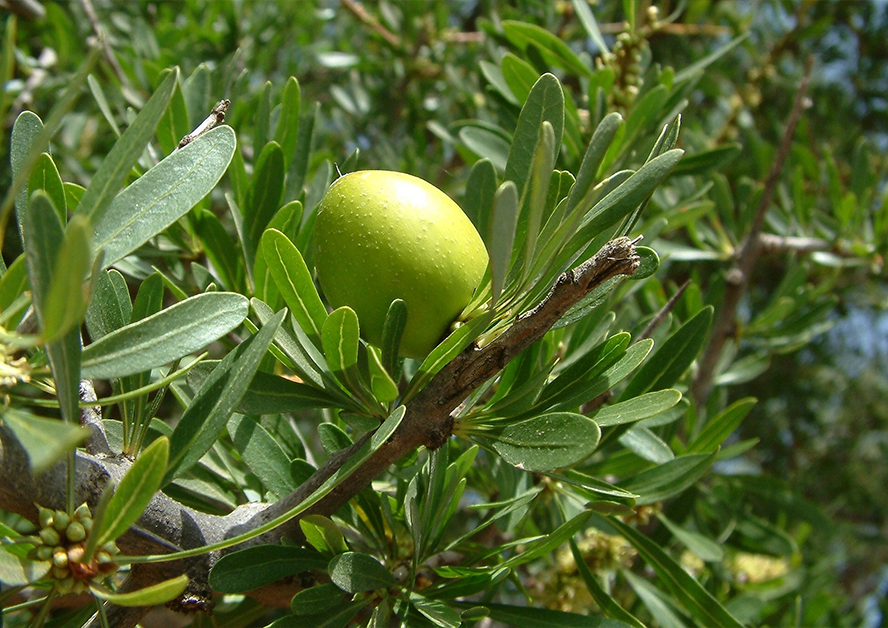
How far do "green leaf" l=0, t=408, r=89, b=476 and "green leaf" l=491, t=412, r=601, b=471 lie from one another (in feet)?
1.12

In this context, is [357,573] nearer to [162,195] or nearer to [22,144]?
[162,195]

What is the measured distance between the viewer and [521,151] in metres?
0.69

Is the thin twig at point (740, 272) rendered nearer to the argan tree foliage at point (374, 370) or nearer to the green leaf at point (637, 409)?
the argan tree foliage at point (374, 370)

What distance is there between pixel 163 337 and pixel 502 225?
259mm

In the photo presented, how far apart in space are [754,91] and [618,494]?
6.01 feet

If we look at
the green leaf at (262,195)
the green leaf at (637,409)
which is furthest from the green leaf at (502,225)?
the green leaf at (262,195)

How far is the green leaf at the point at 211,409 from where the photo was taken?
0.57m

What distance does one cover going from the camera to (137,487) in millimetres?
527

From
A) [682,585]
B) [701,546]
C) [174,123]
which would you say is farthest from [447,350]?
[701,546]

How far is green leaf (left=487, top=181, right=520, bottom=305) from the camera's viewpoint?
19.0 inches

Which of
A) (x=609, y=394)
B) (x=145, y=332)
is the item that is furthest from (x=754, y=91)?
(x=145, y=332)

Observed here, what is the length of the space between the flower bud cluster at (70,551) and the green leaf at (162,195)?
0.68ft

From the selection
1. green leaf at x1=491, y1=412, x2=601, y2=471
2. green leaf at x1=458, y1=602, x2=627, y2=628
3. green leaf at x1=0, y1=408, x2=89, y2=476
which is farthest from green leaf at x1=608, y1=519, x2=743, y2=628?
green leaf at x1=0, y1=408, x2=89, y2=476

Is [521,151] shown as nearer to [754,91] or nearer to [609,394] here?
[609,394]
